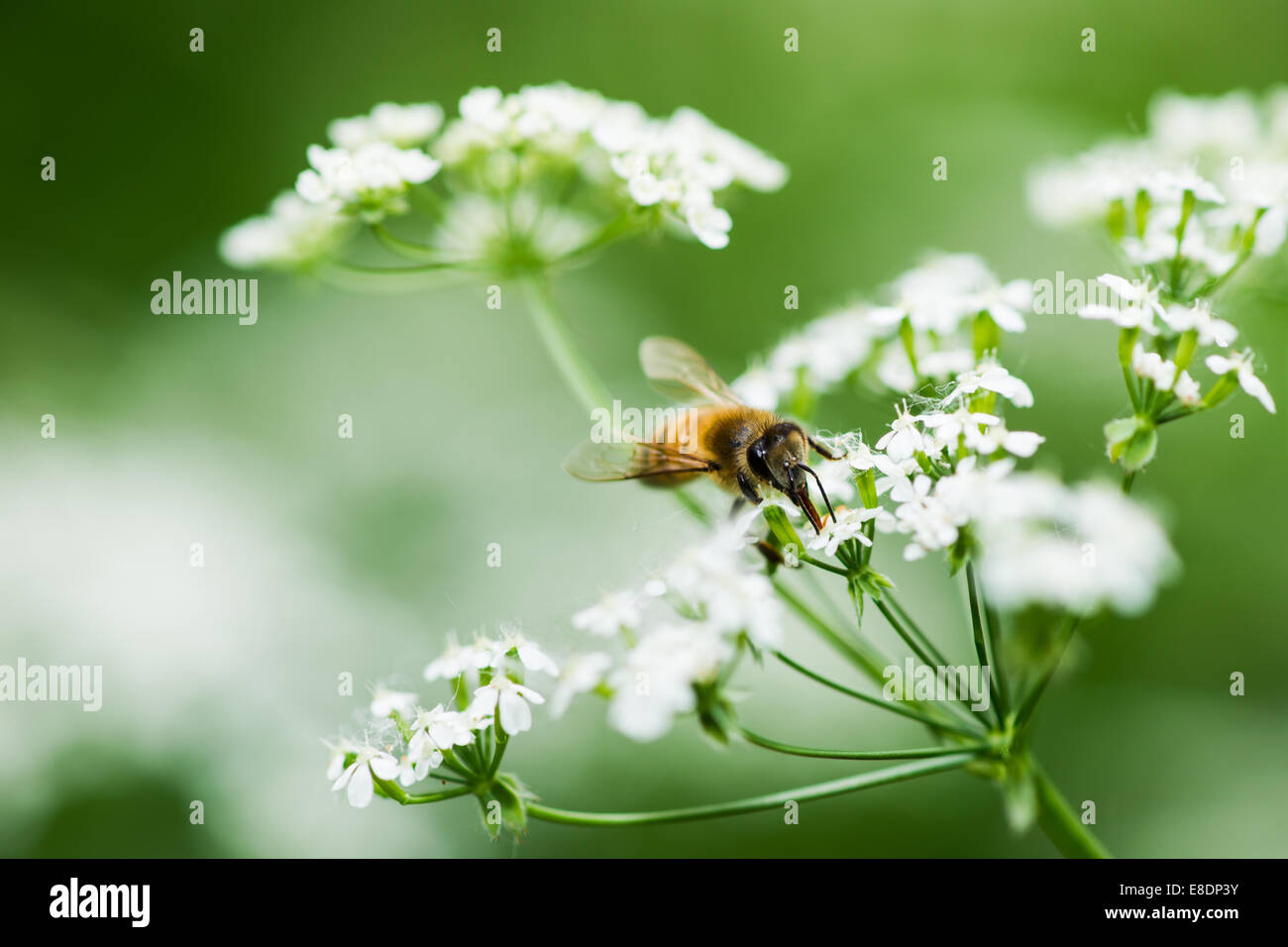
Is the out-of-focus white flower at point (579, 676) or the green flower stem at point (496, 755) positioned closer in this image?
the out-of-focus white flower at point (579, 676)

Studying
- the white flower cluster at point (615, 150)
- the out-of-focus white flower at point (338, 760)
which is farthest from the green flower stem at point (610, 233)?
the out-of-focus white flower at point (338, 760)

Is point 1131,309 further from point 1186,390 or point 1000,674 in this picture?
point 1000,674

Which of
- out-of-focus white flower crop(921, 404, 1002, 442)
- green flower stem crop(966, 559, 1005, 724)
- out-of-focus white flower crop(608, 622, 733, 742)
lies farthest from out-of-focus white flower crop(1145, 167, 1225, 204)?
out-of-focus white flower crop(608, 622, 733, 742)

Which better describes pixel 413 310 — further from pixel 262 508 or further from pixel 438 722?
pixel 438 722

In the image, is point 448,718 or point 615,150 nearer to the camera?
point 448,718

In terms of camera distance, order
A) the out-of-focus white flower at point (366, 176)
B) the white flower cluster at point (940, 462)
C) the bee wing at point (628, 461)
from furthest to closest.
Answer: the out-of-focus white flower at point (366, 176)
the bee wing at point (628, 461)
the white flower cluster at point (940, 462)

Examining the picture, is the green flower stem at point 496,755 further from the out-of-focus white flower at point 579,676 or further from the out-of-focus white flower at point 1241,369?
the out-of-focus white flower at point 1241,369

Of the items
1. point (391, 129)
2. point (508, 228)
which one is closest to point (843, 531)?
point (508, 228)
